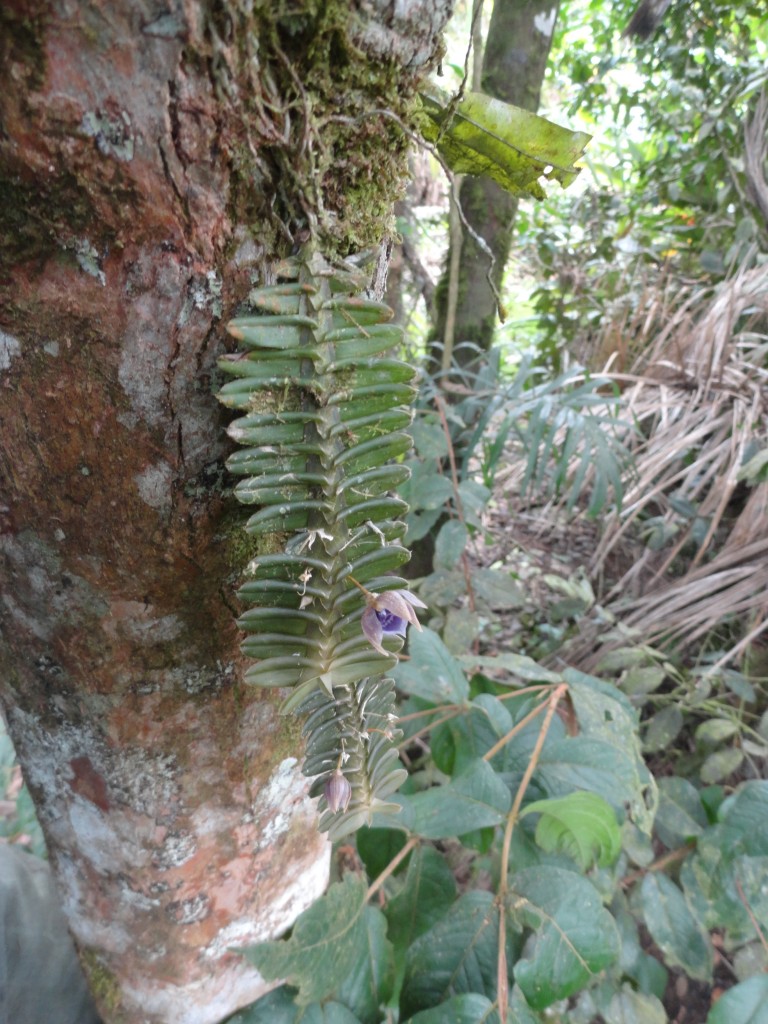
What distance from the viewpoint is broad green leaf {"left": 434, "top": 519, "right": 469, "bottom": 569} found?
134 centimetres

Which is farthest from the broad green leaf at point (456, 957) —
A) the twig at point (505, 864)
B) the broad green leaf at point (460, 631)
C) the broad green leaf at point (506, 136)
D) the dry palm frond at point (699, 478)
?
the dry palm frond at point (699, 478)

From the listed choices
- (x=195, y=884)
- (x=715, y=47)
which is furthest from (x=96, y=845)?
(x=715, y=47)

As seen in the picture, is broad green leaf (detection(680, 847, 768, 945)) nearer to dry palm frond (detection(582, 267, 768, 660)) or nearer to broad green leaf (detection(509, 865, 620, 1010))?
broad green leaf (detection(509, 865, 620, 1010))

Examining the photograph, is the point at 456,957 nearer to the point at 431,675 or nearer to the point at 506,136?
the point at 431,675

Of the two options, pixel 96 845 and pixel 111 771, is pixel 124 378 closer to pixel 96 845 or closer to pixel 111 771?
pixel 111 771

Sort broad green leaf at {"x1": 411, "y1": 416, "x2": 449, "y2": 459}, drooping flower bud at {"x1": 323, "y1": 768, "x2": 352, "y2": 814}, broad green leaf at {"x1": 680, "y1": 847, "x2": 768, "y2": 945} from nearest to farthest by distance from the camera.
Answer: drooping flower bud at {"x1": 323, "y1": 768, "x2": 352, "y2": 814}, broad green leaf at {"x1": 680, "y1": 847, "x2": 768, "y2": 945}, broad green leaf at {"x1": 411, "y1": 416, "x2": 449, "y2": 459}

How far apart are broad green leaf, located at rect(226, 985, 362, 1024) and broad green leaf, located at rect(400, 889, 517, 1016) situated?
0.07 m

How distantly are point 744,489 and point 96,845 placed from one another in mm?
1732

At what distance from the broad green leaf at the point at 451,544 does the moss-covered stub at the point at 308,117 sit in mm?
914

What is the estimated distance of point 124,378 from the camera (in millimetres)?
417

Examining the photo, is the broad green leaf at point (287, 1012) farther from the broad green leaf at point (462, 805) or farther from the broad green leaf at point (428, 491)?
the broad green leaf at point (428, 491)

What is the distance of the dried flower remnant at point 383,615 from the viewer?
1.36 feet

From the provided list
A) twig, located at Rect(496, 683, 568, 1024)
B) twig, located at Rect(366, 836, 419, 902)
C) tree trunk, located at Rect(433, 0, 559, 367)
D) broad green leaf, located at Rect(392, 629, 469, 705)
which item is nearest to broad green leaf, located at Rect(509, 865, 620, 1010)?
twig, located at Rect(496, 683, 568, 1024)

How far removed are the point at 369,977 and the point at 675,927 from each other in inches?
21.4
